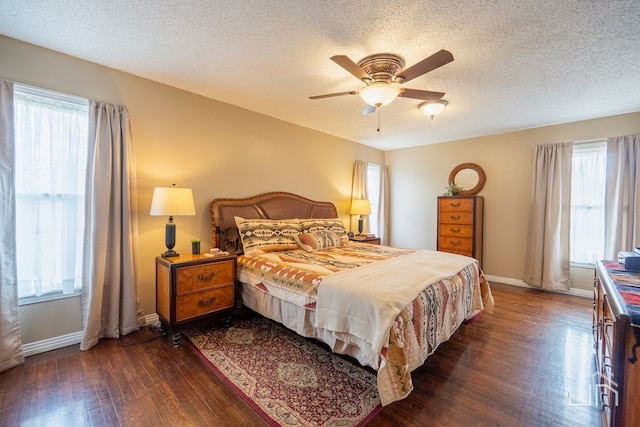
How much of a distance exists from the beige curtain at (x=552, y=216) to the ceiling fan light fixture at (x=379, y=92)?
3.45 m

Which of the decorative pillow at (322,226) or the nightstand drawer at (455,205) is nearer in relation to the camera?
the decorative pillow at (322,226)

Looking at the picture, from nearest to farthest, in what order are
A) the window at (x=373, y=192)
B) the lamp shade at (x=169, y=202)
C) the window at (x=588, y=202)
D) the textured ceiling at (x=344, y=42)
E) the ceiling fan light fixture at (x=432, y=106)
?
the textured ceiling at (x=344, y=42), the lamp shade at (x=169, y=202), the ceiling fan light fixture at (x=432, y=106), the window at (x=588, y=202), the window at (x=373, y=192)

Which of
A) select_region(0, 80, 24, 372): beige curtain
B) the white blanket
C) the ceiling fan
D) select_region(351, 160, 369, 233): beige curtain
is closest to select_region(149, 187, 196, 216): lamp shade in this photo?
select_region(0, 80, 24, 372): beige curtain

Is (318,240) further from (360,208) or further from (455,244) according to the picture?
(455,244)

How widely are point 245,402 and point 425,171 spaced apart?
513 centimetres

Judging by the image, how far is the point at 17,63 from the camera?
7.16 ft

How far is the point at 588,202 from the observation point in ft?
13.0

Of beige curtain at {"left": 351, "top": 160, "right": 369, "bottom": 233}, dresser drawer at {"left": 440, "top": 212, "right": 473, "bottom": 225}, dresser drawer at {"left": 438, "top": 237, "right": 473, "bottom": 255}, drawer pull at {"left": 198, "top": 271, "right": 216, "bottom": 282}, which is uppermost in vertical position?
beige curtain at {"left": 351, "top": 160, "right": 369, "bottom": 233}

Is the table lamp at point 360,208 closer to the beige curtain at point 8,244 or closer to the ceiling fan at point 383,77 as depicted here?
the ceiling fan at point 383,77

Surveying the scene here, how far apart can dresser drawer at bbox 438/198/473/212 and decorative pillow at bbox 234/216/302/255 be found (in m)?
2.79

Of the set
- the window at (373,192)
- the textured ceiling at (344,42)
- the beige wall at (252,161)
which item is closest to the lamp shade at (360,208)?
the beige wall at (252,161)

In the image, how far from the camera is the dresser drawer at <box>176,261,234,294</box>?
244cm

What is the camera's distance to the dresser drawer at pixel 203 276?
2441 mm

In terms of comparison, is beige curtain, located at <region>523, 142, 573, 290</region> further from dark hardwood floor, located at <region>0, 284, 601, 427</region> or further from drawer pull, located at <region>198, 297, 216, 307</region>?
drawer pull, located at <region>198, 297, 216, 307</region>
